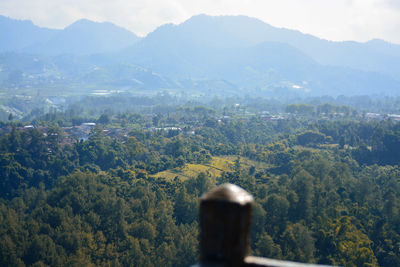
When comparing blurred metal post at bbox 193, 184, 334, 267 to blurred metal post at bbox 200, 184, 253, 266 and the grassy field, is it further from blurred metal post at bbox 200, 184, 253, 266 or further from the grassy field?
the grassy field

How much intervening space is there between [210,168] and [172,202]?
45.9ft

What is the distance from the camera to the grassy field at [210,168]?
4278cm

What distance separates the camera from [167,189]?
117ft

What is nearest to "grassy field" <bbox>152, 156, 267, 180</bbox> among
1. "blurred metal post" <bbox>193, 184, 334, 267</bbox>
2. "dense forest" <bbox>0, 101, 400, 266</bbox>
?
"dense forest" <bbox>0, 101, 400, 266</bbox>

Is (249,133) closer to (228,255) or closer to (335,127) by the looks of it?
(335,127)

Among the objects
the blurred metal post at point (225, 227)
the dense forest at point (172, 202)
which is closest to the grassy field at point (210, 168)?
the dense forest at point (172, 202)

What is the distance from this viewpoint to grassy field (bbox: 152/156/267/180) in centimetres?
4278

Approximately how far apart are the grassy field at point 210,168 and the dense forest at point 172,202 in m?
0.24

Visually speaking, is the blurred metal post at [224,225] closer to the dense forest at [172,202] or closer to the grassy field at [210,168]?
the dense forest at [172,202]

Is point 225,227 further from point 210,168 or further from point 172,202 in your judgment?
point 210,168

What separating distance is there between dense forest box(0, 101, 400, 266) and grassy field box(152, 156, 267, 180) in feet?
0.79

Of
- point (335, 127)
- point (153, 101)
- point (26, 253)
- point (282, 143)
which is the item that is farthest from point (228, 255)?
point (153, 101)

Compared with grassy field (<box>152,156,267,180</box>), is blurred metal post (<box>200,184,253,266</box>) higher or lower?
higher

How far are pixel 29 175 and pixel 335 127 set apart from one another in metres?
53.2
